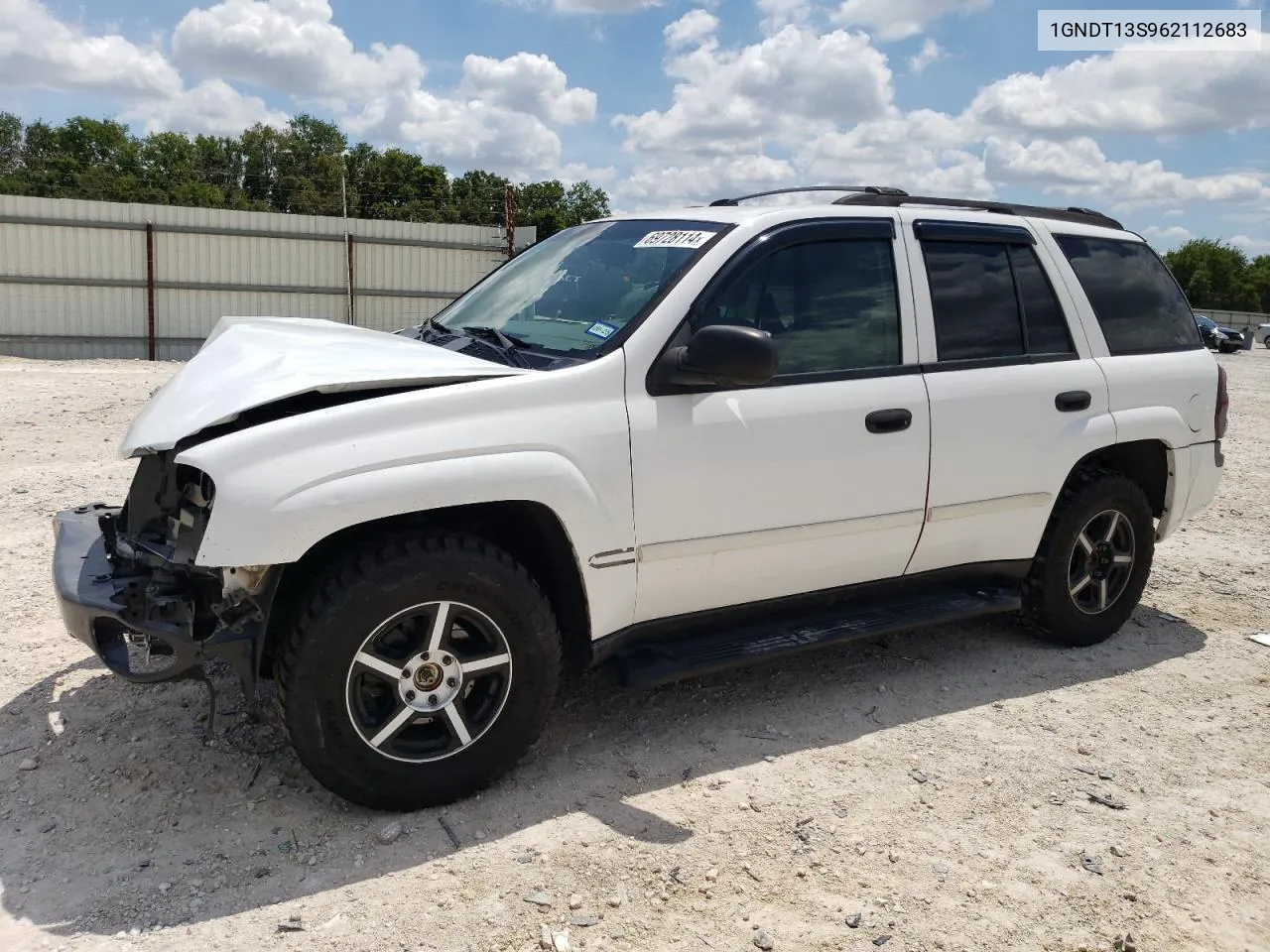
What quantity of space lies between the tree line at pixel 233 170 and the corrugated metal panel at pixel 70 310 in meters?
12.7

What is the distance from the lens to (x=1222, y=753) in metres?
3.95

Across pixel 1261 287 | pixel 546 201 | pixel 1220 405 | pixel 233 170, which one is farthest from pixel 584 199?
pixel 1220 405

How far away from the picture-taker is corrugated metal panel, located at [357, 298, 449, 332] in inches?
811

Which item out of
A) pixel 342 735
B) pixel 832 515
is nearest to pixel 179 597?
pixel 342 735

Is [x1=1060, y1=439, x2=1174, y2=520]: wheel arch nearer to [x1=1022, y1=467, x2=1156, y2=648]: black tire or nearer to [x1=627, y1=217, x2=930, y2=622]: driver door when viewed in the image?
[x1=1022, y1=467, x2=1156, y2=648]: black tire

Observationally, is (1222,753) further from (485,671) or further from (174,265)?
(174,265)

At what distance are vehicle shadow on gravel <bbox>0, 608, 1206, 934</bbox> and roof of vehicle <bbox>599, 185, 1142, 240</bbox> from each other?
196cm

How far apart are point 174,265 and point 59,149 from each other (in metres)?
60.4

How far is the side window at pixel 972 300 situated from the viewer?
4.23 meters

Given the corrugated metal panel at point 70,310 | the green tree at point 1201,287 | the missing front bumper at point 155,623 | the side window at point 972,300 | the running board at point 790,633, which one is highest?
the green tree at point 1201,287

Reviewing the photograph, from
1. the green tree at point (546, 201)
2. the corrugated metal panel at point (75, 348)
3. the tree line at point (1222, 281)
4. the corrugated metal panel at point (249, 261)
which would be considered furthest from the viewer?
the tree line at point (1222, 281)

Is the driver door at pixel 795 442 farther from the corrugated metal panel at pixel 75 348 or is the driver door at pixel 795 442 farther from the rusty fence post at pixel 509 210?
the corrugated metal panel at pixel 75 348

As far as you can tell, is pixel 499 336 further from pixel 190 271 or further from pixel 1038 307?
pixel 190 271

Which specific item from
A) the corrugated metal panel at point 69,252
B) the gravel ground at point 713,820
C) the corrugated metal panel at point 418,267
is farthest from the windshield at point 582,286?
the corrugated metal panel at point 69,252
